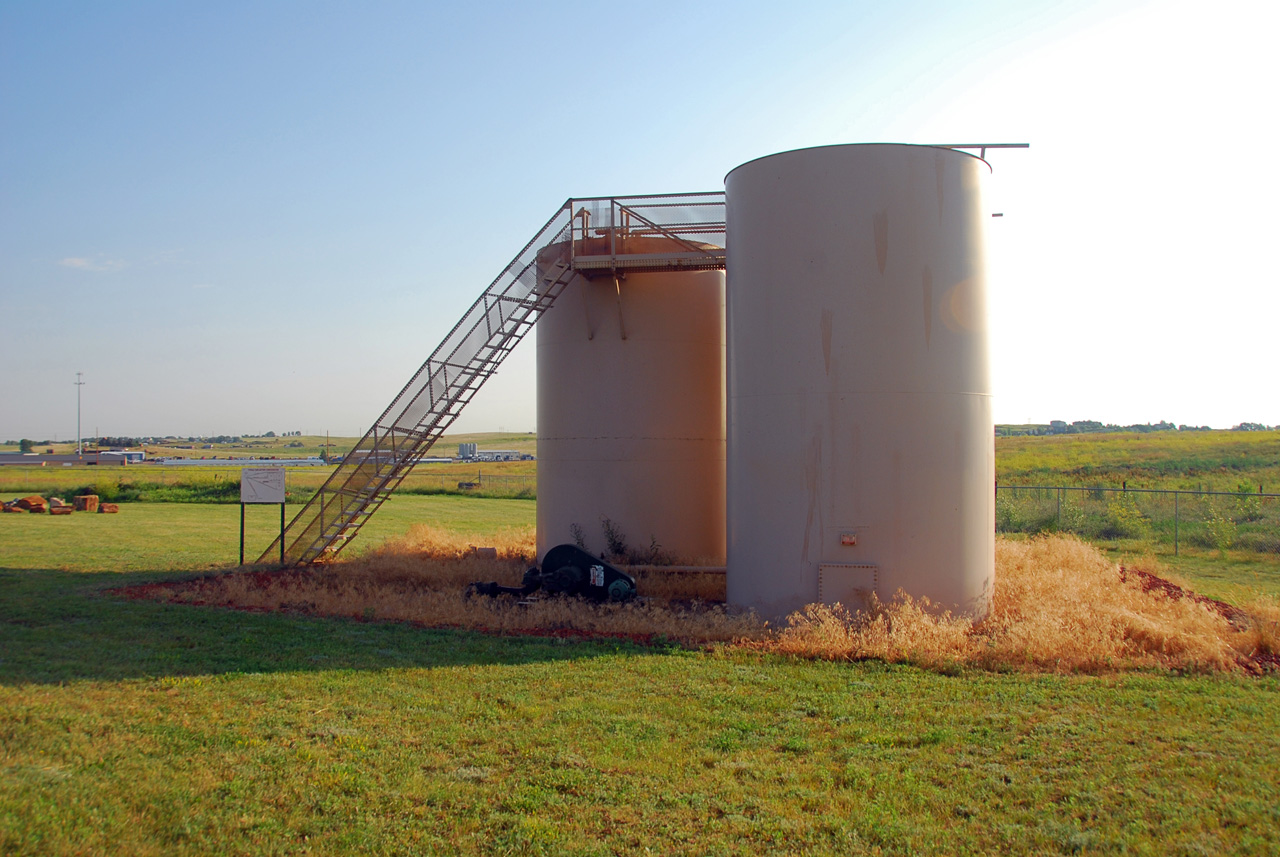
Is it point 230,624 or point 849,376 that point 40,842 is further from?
point 849,376

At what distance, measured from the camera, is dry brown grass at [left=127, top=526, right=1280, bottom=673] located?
9.71m

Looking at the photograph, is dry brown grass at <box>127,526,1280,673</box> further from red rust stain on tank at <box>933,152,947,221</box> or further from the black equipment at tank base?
red rust stain on tank at <box>933,152,947,221</box>

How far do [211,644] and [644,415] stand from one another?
28.8 feet

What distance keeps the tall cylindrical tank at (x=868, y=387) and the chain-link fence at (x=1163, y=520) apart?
13433 mm

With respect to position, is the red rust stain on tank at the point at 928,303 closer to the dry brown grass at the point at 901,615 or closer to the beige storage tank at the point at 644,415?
the dry brown grass at the point at 901,615

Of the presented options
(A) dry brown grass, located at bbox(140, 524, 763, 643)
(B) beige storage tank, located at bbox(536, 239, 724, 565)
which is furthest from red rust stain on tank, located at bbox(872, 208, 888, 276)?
(B) beige storage tank, located at bbox(536, 239, 724, 565)

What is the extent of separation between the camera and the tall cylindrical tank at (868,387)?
36.9ft

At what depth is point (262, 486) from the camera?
1817 cm

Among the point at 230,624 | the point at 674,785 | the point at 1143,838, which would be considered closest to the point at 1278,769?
the point at 1143,838

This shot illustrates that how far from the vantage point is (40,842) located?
4883 millimetres

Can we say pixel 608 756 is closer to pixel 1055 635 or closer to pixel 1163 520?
pixel 1055 635

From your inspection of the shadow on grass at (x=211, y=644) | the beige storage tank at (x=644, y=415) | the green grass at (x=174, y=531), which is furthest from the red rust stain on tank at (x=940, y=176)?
the green grass at (x=174, y=531)

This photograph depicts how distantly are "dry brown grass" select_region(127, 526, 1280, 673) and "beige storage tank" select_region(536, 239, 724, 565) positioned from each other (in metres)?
1.67

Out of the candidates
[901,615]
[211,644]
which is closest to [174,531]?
[211,644]
